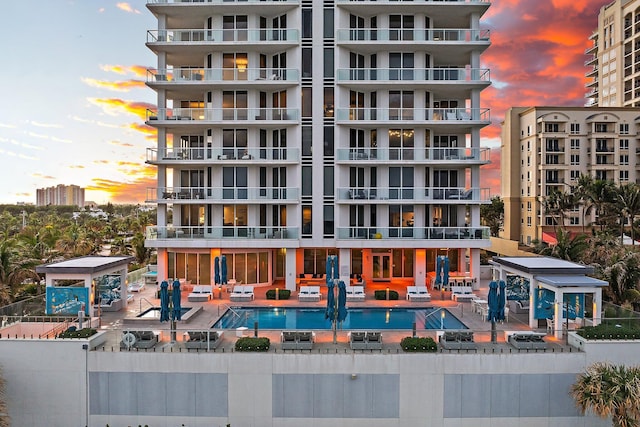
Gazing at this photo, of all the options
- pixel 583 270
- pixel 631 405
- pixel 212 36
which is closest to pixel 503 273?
pixel 583 270

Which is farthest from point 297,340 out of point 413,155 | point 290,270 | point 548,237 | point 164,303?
point 548,237

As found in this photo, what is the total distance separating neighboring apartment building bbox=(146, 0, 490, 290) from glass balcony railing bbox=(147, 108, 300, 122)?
8 centimetres

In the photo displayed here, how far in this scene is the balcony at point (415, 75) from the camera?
2596 centimetres

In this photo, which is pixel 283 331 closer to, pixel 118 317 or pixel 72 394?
pixel 72 394

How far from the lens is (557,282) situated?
15875mm

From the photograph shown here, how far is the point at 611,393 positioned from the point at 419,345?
19.5 ft

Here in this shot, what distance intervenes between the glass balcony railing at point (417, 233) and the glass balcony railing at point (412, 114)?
7.50 m

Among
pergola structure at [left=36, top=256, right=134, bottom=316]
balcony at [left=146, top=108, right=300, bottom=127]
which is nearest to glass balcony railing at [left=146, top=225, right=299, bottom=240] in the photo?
pergola structure at [left=36, top=256, right=134, bottom=316]

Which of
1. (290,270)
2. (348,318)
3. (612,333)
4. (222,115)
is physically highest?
(222,115)

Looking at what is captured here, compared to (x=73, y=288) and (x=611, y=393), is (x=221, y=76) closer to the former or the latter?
(x=73, y=288)

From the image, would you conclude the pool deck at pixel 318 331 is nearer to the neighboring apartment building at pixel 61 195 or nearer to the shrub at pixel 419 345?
the shrub at pixel 419 345

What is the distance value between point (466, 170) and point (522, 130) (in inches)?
1236

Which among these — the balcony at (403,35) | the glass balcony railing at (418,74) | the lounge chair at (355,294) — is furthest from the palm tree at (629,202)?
the lounge chair at (355,294)

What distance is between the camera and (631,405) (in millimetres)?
11578
